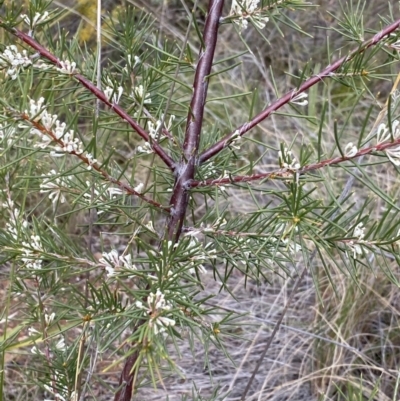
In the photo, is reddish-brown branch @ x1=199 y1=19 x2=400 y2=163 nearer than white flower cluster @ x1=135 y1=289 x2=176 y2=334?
No

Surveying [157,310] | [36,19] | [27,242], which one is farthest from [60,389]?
[36,19]

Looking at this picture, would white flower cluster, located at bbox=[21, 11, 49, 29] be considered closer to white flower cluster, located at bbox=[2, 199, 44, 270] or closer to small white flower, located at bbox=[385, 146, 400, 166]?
white flower cluster, located at bbox=[2, 199, 44, 270]

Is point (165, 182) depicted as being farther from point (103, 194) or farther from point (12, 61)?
point (12, 61)

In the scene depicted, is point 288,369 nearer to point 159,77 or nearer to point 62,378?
point 62,378

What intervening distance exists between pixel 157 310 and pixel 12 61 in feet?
0.89

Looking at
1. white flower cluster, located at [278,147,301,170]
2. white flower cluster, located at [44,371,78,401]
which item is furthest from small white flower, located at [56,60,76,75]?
white flower cluster, located at [44,371,78,401]

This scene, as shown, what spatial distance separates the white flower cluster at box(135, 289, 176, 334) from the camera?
43 centimetres

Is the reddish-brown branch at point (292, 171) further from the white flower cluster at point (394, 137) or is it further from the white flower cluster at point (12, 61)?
the white flower cluster at point (12, 61)

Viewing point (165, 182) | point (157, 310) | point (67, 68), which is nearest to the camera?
point (157, 310)

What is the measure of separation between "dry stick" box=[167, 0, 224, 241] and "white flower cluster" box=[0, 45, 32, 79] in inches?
6.7

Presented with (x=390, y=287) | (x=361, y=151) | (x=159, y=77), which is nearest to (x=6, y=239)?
(x=159, y=77)

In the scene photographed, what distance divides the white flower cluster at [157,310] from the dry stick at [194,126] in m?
0.13

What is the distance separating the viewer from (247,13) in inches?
23.3

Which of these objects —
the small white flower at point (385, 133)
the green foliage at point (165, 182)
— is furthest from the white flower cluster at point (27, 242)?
the small white flower at point (385, 133)
